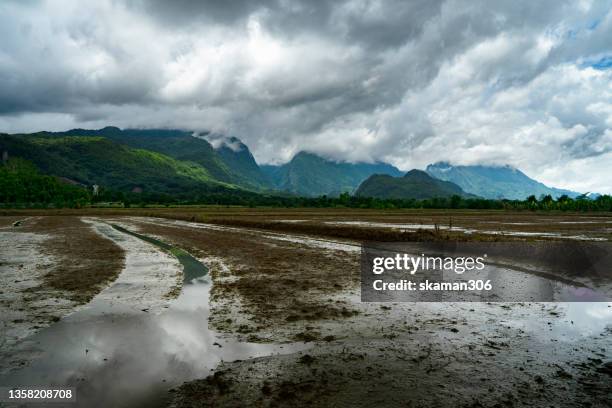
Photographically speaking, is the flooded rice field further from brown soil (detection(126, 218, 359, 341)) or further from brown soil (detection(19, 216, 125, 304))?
brown soil (detection(19, 216, 125, 304))

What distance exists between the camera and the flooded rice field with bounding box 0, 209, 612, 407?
7766 mm

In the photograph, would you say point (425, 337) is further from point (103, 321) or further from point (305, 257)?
point (305, 257)

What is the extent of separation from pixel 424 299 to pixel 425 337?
5.15 m

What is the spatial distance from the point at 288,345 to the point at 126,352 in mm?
4369

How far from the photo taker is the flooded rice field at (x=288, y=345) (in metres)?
7.77

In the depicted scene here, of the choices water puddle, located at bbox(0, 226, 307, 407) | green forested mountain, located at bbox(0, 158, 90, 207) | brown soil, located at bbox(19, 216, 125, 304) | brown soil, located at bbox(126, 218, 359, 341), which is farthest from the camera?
green forested mountain, located at bbox(0, 158, 90, 207)

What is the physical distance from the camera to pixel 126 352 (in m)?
9.96

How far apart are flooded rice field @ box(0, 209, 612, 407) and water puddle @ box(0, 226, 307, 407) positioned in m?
0.05

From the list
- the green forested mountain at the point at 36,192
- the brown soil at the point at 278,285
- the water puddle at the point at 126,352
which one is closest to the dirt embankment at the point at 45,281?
the water puddle at the point at 126,352

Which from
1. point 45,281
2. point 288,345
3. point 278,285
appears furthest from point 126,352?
point 45,281

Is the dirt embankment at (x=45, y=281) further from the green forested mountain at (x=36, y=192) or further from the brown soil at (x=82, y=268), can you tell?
the green forested mountain at (x=36, y=192)

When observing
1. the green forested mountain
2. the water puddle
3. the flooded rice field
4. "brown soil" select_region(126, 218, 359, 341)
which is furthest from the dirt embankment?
the green forested mountain

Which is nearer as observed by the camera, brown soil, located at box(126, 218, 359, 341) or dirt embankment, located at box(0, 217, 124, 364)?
dirt embankment, located at box(0, 217, 124, 364)

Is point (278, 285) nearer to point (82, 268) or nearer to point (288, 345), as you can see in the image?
point (288, 345)
